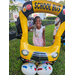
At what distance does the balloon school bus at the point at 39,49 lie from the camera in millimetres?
1706

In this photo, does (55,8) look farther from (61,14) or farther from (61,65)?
(61,65)

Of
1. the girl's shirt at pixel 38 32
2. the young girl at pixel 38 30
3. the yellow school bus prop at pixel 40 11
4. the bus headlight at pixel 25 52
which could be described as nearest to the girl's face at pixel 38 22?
the young girl at pixel 38 30

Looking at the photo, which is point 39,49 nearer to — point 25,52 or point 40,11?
point 25,52

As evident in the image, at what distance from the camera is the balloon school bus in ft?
5.60

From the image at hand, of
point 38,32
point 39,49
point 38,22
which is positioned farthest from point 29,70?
point 38,22

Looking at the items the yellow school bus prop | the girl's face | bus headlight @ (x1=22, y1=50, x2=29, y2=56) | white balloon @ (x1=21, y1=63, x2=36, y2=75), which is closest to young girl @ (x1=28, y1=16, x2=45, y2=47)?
the girl's face

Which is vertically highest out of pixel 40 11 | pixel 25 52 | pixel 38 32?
pixel 40 11

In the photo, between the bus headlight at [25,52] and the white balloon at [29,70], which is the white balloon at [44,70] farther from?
A: the bus headlight at [25,52]

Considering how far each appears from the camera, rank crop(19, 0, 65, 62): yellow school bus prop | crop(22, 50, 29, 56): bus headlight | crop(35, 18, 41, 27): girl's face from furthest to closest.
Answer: crop(35, 18, 41, 27): girl's face, crop(22, 50, 29, 56): bus headlight, crop(19, 0, 65, 62): yellow school bus prop

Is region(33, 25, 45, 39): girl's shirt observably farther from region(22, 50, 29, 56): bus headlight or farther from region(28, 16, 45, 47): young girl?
region(22, 50, 29, 56): bus headlight

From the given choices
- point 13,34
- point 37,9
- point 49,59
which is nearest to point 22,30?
point 37,9

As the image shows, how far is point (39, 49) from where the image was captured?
1.96 m

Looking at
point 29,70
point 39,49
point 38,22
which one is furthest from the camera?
point 38,22

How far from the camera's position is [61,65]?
2.36m
